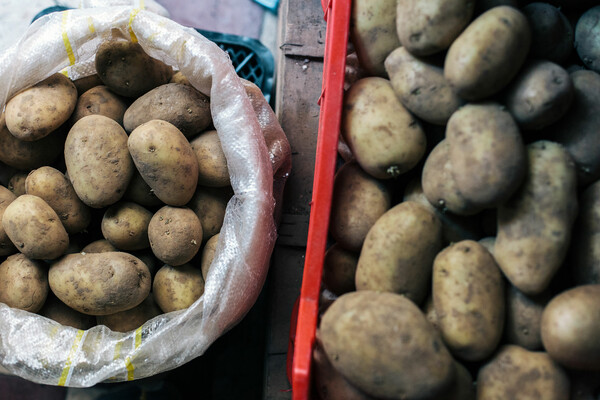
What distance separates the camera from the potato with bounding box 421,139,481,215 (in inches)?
26.2

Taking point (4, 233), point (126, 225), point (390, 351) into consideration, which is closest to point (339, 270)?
point (390, 351)

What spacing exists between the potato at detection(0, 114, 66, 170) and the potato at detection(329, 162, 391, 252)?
61cm

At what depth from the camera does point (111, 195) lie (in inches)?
34.4

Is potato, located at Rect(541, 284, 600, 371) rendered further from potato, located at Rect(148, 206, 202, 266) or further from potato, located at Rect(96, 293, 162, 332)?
potato, located at Rect(96, 293, 162, 332)

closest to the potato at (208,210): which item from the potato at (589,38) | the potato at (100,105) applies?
the potato at (100,105)

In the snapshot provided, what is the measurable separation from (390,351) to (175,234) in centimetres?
45

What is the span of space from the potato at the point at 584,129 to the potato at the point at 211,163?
0.60 meters

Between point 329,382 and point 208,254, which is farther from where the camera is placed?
point 208,254

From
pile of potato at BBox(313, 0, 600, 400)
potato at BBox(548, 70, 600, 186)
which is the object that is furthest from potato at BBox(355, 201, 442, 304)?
potato at BBox(548, 70, 600, 186)

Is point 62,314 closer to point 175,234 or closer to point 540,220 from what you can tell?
point 175,234

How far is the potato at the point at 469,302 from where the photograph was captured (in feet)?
2.07

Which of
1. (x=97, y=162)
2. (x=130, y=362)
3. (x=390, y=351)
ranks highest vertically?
(x=97, y=162)

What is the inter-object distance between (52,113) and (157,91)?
201 mm

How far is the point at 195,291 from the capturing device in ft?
2.99
